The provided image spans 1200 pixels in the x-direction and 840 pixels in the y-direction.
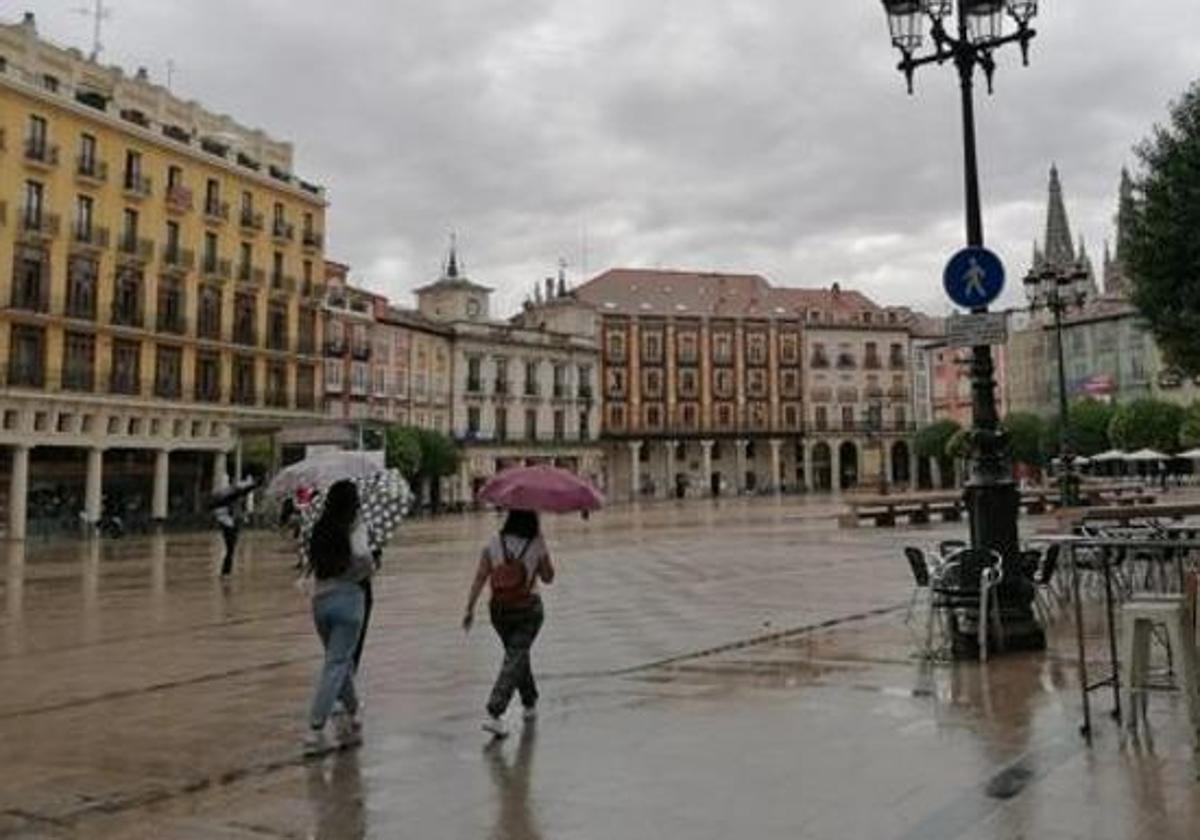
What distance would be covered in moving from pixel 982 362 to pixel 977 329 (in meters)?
0.57

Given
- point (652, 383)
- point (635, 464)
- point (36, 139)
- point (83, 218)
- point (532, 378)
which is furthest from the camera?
point (652, 383)

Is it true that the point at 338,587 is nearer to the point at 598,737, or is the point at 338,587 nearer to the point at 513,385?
the point at 598,737

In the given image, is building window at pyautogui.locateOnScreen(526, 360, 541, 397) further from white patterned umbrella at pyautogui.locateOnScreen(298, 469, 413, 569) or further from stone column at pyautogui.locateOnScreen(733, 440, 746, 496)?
white patterned umbrella at pyautogui.locateOnScreen(298, 469, 413, 569)

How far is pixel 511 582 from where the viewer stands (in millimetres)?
7633

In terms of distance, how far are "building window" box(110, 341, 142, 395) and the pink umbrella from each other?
46998 millimetres

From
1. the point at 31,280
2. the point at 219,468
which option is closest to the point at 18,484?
the point at 31,280

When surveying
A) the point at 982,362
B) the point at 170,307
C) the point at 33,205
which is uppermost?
the point at 33,205

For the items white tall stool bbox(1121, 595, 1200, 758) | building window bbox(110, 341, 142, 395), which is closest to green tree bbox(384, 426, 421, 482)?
building window bbox(110, 341, 142, 395)

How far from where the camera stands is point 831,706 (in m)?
7.93

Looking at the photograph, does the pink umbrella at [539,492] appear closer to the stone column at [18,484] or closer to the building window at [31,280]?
the stone column at [18,484]

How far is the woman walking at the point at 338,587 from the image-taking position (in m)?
7.24

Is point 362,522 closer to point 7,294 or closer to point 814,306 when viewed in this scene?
point 7,294

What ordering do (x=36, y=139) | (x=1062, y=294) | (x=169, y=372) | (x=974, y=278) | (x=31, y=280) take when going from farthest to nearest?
(x=169, y=372), (x=36, y=139), (x=31, y=280), (x=1062, y=294), (x=974, y=278)

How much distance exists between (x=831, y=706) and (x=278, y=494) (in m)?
4.69
